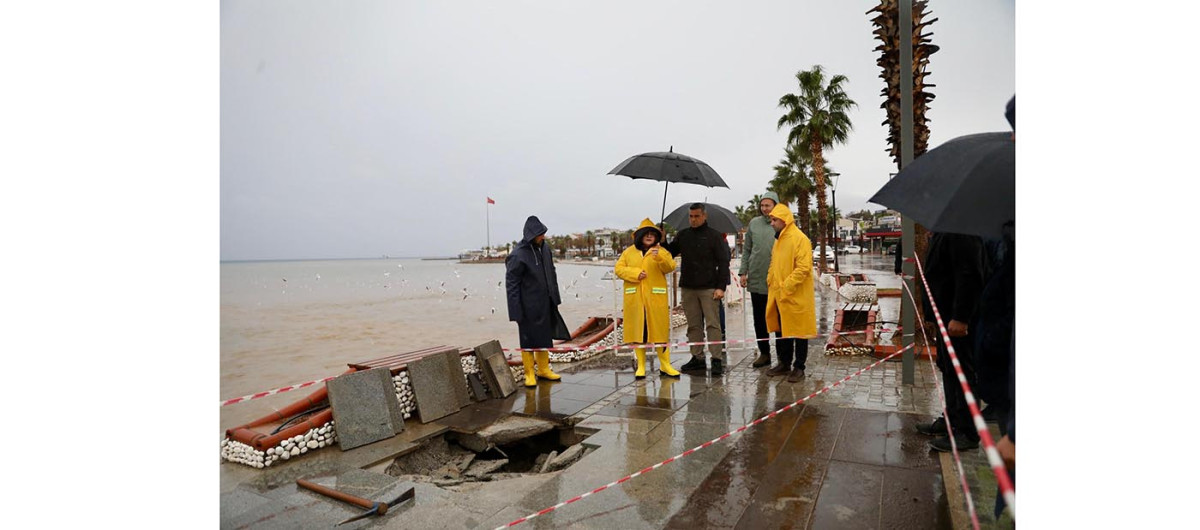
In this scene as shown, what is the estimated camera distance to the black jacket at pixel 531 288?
19.9 ft

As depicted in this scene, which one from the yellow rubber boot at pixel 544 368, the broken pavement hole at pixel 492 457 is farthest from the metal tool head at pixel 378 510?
the yellow rubber boot at pixel 544 368

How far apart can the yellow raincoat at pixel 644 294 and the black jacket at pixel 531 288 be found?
856 mm

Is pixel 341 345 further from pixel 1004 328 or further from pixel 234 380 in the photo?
pixel 1004 328

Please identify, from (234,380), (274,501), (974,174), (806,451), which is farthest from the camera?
(234,380)

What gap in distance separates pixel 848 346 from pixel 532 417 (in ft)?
15.1

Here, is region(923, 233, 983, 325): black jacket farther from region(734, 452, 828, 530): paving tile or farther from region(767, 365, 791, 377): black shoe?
region(767, 365, 791, 377): black shoe

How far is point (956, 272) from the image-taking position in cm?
350

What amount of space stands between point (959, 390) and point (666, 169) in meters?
3.95

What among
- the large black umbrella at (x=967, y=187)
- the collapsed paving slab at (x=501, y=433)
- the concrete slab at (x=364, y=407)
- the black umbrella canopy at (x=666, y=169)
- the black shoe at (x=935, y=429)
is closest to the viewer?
the large black umbrella at (x=967, y=187)

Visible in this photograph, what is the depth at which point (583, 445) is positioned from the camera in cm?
439

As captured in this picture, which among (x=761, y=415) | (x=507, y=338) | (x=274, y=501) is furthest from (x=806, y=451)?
(x=507, y=338)

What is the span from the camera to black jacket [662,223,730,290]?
6.41m

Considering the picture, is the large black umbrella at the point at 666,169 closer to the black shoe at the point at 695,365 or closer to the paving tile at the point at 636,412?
the black shoe at the point at 695,365

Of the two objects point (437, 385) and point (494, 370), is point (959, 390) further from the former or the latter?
point (437, 385)
